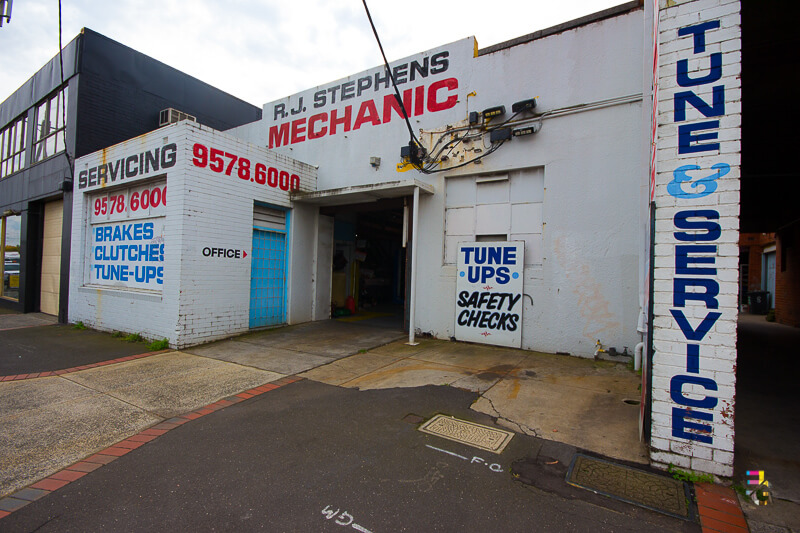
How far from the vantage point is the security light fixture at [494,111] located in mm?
7594

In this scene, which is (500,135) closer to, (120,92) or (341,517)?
(341,517)

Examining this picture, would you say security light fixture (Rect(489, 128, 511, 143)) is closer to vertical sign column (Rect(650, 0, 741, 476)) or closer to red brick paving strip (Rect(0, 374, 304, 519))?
vertical sign column (Rect(650, 0, 741, 476))

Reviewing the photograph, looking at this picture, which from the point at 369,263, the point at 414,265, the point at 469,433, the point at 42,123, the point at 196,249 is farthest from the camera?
the point at 369,263

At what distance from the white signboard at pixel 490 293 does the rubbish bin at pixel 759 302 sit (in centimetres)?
1798

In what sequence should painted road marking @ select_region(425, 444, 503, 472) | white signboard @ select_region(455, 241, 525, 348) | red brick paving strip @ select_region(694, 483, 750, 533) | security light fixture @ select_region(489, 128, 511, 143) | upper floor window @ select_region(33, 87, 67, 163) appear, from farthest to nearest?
1. upper floor window @ select_region(33, 87, 67, 163)
2. security light fixture @ select_region(489, 128, 511, 143)
3. white signboard @ select_region(455, 241, 525, 348)
4. painted road marking @ select_region(425, 444, 503, 472)
5. red brick paving strip @ select_region(694, 483, 750, 533)

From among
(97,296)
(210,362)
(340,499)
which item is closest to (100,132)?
(97,296)

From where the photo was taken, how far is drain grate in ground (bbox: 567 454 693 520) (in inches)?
106

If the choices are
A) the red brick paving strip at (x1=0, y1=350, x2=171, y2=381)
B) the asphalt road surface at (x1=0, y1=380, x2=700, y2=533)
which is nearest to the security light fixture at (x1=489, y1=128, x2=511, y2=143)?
the asphalt road surface at (x1=0, y1=380, x2=700, y2=533)

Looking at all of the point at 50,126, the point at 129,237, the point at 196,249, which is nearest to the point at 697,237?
the point at 196,249

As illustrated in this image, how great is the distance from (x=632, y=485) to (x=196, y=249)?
25.3 feet

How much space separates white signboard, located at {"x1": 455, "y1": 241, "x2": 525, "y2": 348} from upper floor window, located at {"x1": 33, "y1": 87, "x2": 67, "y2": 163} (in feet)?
40.0

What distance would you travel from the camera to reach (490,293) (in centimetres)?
761

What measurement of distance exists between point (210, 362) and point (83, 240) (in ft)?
21.6

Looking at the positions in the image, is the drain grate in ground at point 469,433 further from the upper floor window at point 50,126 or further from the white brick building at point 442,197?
the upper floor window at point 50,126
